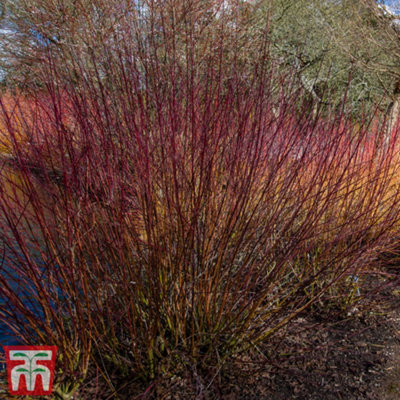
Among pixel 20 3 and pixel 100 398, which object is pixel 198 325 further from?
pixel 20 3

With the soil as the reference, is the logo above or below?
above

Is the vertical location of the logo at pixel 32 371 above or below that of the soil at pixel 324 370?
above

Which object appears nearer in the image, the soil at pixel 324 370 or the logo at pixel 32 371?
the logo at pixel 32 371

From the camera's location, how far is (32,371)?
1.71 m

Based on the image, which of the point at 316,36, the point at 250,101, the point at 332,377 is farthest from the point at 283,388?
the point at 316,36

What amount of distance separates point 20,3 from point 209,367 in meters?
8.12

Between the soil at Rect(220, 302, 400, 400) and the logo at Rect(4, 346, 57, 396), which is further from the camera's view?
the soil at Rect(220, 302, 400, 400)

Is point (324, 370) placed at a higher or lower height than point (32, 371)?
lower

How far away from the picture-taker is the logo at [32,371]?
5.51 feet

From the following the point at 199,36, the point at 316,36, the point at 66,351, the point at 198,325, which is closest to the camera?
the point at 66,351

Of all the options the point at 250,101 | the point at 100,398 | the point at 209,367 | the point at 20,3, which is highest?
the point at 20,3

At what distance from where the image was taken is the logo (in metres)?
1.68

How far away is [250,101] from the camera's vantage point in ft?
7.00

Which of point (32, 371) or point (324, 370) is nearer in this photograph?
point (32, 371)
